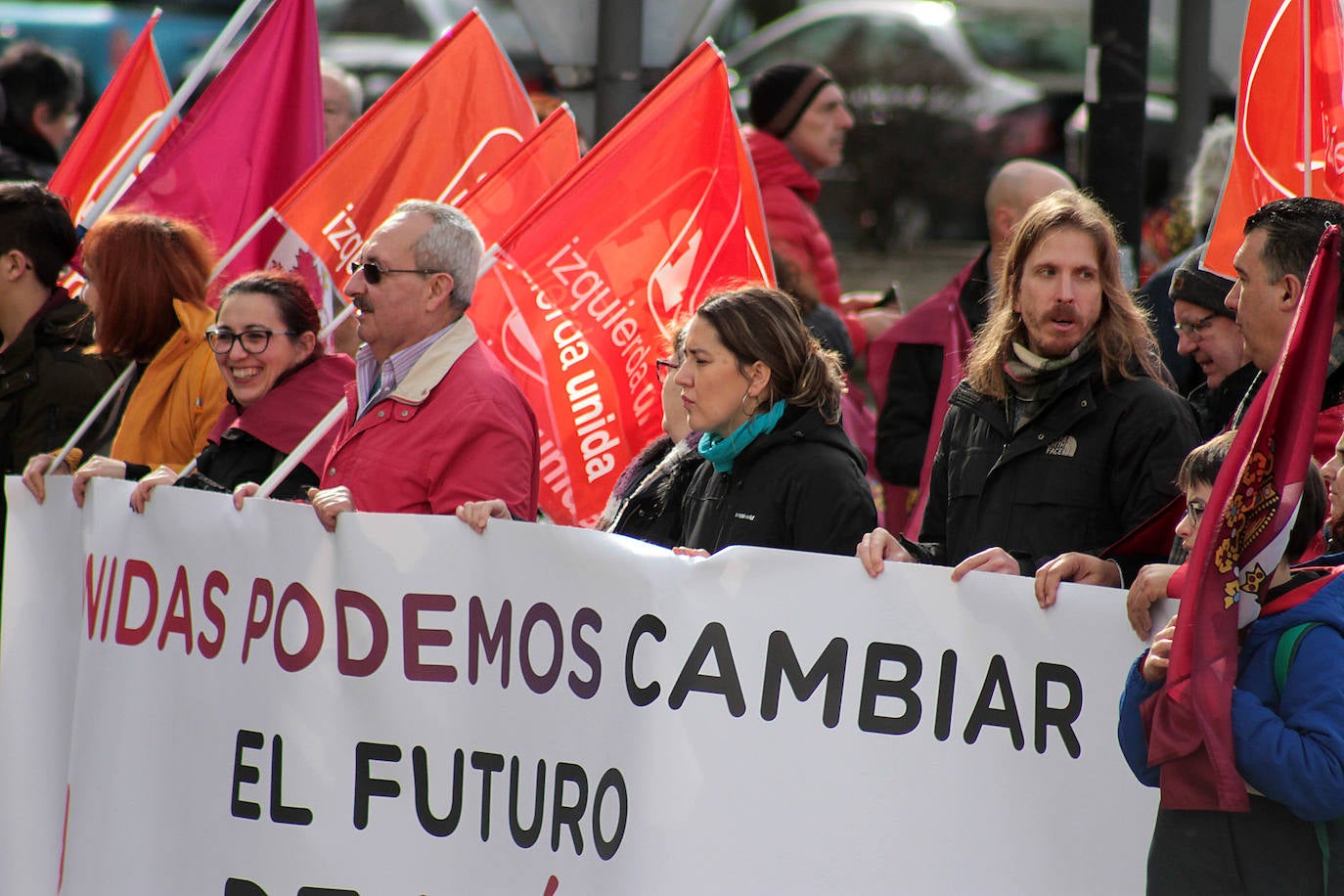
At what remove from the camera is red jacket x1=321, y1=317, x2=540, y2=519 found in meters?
4.34

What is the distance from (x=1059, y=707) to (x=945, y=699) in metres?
0.21

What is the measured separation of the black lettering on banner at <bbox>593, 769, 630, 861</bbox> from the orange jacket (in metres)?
2.02

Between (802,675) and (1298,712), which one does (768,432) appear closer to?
(802,675)

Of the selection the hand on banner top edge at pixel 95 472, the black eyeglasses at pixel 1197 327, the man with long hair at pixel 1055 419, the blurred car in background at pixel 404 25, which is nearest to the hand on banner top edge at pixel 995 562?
the man with long hair at pixel 1055 419

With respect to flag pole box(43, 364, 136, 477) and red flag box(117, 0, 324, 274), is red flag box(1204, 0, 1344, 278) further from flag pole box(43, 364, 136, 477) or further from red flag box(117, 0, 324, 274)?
red flag box(117, 0, 324, 274)

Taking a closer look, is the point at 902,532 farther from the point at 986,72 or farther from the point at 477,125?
the point at 986,72

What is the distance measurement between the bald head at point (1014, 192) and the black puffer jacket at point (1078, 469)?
2.13 meters

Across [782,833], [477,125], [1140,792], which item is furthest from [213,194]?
[1140,792]

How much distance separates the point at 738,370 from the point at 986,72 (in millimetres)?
11766

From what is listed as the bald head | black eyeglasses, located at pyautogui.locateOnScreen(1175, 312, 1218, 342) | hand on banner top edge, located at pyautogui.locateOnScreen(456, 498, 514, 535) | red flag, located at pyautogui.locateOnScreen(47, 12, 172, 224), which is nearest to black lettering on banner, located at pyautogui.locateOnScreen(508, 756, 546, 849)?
hand on banner top edge, located at pyautogui.locateOnScreen(456, 498, 514, 535)

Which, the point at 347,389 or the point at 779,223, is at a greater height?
the point at 779,223

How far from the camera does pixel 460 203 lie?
18.7 feet

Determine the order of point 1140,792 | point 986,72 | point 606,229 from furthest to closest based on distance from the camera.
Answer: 1. point 986,72
2. point 606,229
3. point 1140,792

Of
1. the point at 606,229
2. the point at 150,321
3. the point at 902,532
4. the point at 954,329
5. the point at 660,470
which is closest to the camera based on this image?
the point at 660,470
